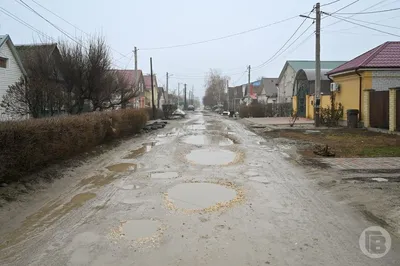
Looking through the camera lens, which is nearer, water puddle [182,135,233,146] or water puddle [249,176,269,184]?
water puddle [249,176,269,184]

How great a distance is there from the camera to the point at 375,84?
20.4 metres

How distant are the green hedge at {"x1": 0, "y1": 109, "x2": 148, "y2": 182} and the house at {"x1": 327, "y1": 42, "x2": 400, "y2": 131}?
45.8 ft

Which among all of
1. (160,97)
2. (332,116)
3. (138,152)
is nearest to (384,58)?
(332,116)

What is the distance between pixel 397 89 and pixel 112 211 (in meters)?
15.5

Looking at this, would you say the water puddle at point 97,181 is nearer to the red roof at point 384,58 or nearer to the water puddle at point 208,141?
the water puddle at point 208,141

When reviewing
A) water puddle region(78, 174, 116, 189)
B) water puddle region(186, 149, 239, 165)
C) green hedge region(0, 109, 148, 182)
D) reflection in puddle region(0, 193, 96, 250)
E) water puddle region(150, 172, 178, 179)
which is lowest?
reflection in puddle region(0, 193, 96, 250)

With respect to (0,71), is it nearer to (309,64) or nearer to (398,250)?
(398,250)

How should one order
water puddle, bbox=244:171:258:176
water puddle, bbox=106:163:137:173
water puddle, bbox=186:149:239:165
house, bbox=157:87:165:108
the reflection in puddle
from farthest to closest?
house, bbox=157:87:165:108, water puddle, bbox=186:149:239:165, water puddle, bbox=106:163:137:173, water puddle, bbox=244:171:258:176, the reflection in puddle

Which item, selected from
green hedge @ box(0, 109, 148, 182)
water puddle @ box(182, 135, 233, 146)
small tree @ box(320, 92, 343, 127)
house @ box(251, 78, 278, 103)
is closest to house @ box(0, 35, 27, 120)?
green hedge @ box(0, 109, 148, 182)

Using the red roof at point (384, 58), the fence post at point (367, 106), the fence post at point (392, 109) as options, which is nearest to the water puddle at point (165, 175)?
the fence post at point (392, 109)

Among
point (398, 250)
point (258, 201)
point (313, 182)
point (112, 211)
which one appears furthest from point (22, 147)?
point (398, 250)

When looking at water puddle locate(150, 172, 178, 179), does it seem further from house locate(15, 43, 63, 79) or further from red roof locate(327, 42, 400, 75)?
red roof locate(327, 42, 400, 75)

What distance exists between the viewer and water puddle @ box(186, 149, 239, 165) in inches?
414

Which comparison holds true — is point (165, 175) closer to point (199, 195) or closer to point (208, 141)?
point (199, 195)
